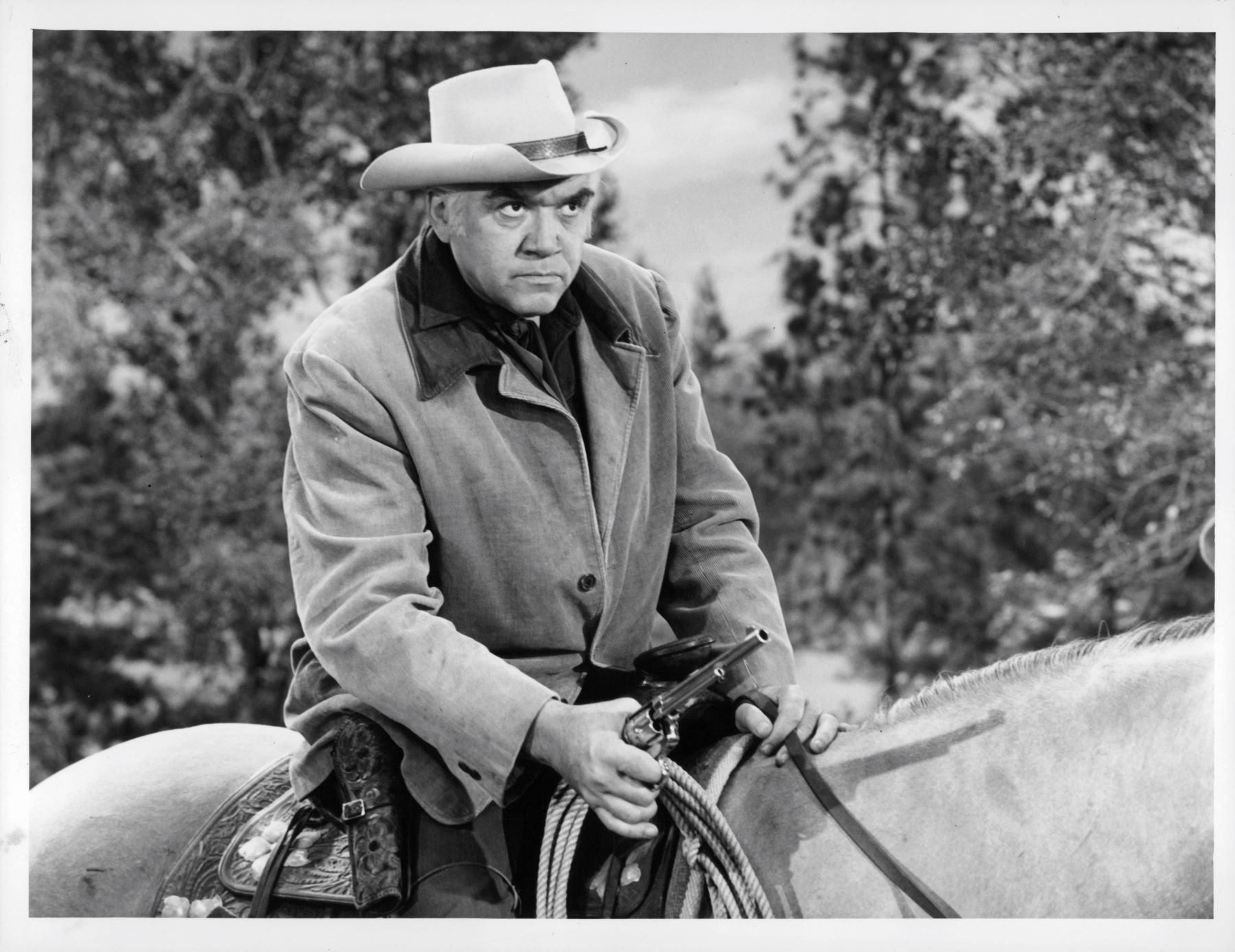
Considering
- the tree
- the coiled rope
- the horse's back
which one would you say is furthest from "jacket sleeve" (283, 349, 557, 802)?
the tree

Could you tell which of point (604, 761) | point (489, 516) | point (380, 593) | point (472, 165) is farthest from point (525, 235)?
point (604, 761)

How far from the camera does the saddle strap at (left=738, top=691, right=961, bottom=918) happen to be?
1960mm

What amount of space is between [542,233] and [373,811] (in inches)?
37.7

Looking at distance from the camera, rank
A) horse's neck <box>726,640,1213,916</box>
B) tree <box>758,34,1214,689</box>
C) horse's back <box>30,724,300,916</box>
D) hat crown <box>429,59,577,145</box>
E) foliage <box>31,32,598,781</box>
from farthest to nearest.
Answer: foliage <box>31,32,598,781</box>, tree <box>758,34,1214,689</box>, horse's back <box>30,724,300,916</box>, hat crown <box>429,59,577,145</box>, horse's neck <box>726,640,1213,916</box>

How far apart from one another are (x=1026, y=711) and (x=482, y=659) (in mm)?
821

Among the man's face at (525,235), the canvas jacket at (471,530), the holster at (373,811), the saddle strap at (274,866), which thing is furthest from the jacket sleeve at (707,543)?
the saddle strap at (274,866)

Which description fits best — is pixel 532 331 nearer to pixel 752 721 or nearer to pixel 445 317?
pixel 445 317

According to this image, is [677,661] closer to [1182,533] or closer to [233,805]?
[233,805]

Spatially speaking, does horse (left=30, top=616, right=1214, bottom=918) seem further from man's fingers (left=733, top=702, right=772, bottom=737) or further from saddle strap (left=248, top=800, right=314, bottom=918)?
saddle strap (left=248, top=800, right=314, bottom=918)

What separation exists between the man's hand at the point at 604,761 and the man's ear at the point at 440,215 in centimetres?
82

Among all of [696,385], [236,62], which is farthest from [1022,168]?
[696,385]

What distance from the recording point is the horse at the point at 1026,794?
75.9 inches

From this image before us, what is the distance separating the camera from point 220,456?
21.2 feet

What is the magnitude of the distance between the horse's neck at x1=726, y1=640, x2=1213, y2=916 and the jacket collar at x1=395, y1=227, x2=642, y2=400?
2.88 ft
